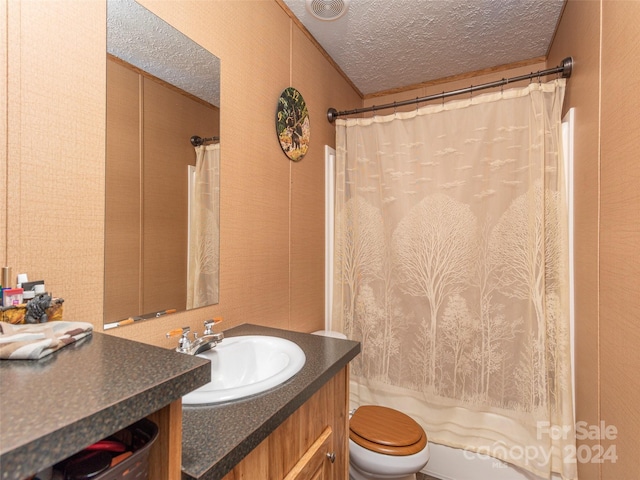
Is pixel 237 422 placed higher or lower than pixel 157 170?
lower

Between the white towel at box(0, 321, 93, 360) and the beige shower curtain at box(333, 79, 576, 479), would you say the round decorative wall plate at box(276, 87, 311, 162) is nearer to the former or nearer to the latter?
the beige shower curtain at box(333, 79, 576, 479)

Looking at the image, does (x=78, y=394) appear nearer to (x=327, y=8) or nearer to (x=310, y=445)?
(x=310, y=445)

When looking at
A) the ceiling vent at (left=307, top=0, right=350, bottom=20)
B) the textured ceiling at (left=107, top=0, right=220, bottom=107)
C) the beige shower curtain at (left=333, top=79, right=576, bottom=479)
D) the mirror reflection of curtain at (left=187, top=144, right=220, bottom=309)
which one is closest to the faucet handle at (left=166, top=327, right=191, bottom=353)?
the mirror reflection of curtain at (left=187, top=144, right=220, bottom=309)

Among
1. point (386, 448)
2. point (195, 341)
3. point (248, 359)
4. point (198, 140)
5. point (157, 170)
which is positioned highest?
point (198, 140)

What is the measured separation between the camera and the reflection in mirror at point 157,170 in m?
0.94

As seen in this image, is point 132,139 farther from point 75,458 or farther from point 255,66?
point 75,458

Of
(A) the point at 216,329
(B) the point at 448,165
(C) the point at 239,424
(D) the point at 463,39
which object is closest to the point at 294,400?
(C) the point at 239,424

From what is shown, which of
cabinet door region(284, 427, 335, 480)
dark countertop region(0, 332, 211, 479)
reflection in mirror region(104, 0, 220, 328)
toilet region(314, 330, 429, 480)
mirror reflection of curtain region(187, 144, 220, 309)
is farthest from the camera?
toilet region(314, 330, 429, 480)

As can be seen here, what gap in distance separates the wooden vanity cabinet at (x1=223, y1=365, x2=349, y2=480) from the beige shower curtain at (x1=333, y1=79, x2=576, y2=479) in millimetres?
896

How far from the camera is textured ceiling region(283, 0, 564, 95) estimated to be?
1.67m

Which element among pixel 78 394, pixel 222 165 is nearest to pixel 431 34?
pixel 222 165

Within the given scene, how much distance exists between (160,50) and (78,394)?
3.62 ft

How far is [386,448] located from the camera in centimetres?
146

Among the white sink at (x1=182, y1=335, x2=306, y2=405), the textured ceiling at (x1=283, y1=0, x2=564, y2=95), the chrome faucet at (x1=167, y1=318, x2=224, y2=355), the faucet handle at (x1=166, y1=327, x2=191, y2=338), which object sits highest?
the textured ceiling at (x1=283, y1=0, x2=564, y2=95)
